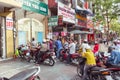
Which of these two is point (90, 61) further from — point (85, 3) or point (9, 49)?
point (85, 3)

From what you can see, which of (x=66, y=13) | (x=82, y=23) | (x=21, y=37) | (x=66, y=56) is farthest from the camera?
(x=82, y=23)

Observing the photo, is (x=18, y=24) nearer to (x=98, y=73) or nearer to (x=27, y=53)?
(x=27, y=53)

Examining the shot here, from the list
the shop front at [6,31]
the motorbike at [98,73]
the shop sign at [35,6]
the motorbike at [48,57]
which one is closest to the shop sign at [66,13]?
the shop sign at [35,6]

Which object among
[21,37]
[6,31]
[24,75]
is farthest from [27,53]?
[24,75]

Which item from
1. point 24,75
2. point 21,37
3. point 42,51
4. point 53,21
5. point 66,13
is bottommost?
point 42,51

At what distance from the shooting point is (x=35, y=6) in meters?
18.5

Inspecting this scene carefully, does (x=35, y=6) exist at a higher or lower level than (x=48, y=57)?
higher

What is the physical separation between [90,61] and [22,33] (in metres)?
10.4

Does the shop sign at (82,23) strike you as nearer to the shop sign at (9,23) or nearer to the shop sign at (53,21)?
the shop sign at (53,21)

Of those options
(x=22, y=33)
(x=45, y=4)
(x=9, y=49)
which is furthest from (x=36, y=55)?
(x=45, y=4)

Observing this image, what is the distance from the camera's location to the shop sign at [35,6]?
1703cm

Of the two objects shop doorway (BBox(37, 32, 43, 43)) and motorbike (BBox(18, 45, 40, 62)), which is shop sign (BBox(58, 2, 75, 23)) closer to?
shop doorway (BBox(37, 32, 43, 43))

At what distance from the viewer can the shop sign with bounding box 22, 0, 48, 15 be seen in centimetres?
1703

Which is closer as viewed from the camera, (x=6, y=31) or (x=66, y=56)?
(x=66, y=56)
